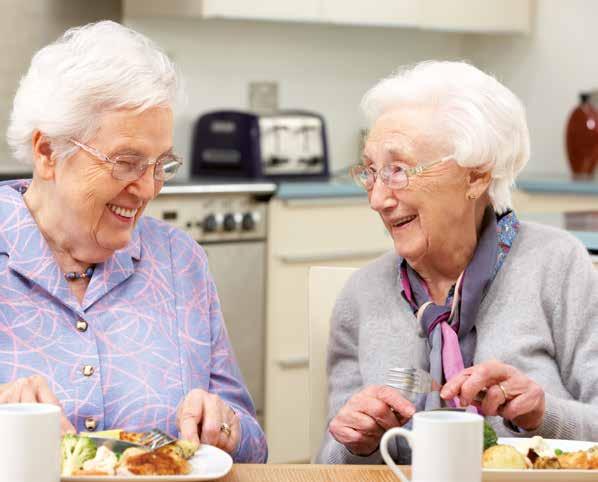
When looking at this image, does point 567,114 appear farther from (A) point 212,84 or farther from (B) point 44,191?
(B) point 44,191

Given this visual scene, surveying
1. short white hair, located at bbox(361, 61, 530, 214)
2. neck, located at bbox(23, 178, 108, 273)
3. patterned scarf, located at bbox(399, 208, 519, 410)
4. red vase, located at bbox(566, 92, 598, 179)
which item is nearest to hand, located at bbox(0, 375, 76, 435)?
neck, located at bbox(23, 178, 108, 273)

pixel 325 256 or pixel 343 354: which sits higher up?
pixel 343 354

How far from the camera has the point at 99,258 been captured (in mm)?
1864

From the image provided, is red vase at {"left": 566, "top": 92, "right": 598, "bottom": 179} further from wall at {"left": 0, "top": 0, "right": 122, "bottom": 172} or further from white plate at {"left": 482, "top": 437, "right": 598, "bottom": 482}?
white plate at {"left": 482, "top": 437, "right": 598, "bottom": 482}

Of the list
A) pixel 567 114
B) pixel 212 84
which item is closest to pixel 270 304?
pixel 212 84

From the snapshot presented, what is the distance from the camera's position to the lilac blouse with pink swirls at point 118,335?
5.83ft

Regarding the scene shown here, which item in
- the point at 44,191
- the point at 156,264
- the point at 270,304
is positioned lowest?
the point at 270,304

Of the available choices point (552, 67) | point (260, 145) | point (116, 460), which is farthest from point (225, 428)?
point (552, 67)

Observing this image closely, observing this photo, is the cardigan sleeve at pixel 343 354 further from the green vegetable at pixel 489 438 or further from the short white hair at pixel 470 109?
the green vegetable at pixel 489 438

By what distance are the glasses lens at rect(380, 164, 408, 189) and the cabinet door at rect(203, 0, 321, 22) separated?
94.5 inches

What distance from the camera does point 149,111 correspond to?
5.98 ft

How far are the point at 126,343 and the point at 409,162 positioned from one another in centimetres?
54

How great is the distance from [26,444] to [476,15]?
13.3ft

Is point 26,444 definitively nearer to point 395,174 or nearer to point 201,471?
point 201,471
